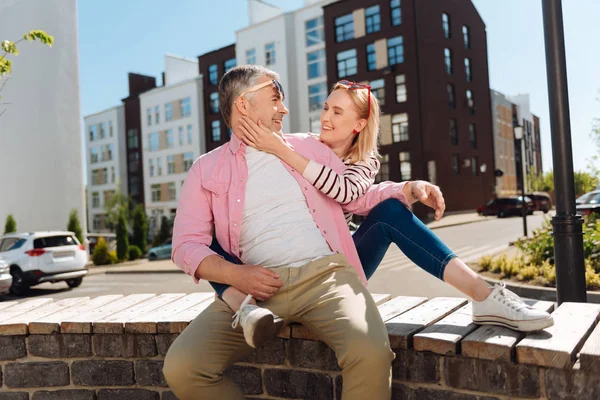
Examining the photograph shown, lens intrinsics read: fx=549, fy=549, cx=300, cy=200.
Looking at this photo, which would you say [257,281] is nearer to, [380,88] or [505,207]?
[505,207]

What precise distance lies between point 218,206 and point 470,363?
54.3 inches

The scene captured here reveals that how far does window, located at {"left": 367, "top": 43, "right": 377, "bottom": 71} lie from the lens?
39812 millimetres

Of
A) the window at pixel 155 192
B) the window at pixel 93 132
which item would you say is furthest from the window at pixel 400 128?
the window at pixel 93 132

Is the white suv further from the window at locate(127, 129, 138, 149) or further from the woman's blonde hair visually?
the window at locate(127, 129, 138, 149)

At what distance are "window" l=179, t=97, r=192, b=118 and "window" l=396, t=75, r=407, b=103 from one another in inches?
906

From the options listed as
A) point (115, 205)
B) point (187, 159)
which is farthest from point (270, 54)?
point (115, 205)

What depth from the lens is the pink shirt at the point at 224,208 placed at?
271cm

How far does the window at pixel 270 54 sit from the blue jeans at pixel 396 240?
146ft

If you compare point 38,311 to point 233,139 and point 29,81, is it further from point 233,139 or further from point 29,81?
point 29,81

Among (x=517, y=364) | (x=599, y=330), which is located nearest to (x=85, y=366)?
(x=517, y=364)

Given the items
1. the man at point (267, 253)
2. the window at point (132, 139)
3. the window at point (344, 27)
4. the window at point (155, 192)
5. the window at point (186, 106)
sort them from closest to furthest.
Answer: the man at point (267, 253)
the window at point (344, 27)
the window at point (186, 106)
the window at point (155, 192)
the window at point (132, 139)

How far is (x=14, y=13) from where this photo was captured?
24.6 metres

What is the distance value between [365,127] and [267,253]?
1.04 meters

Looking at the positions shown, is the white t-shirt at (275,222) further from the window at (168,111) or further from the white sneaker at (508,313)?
the window at (168,111)
